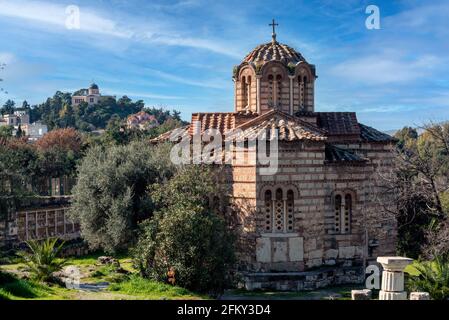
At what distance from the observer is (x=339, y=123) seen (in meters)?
24.3

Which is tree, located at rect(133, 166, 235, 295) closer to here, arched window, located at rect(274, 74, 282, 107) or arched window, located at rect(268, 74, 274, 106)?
arched window, located at rect(268, 74, 274, 106)

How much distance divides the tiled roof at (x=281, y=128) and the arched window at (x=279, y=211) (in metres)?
2.01

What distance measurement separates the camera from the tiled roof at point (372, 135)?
79.5ft

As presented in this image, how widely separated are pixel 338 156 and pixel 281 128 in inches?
107

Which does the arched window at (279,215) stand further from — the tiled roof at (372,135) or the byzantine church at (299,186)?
the tiled roof at (372,135)

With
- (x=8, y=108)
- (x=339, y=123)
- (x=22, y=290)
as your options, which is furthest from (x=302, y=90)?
(x=8, y=108)

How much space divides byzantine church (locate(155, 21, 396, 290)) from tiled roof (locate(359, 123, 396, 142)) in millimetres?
61

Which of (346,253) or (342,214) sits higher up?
(342,214)

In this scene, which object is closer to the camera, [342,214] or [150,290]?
[150,290]

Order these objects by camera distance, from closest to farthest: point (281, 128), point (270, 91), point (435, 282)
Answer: point (435, 282) < point (281, 128) < point (270, 91)

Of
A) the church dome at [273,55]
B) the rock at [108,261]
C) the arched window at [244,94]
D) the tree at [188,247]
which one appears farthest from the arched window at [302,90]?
the rock at [108,261]

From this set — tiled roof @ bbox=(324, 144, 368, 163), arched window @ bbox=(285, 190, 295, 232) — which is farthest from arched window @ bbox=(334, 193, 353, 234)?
arched window @ bbox=(285, 190, 295, 232)

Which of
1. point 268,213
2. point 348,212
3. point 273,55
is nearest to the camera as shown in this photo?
point 268,213

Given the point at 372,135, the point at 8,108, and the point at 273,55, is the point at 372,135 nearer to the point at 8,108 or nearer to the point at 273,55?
the point at 273,55
